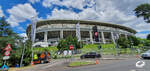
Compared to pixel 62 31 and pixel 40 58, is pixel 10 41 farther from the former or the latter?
pixel 62 31

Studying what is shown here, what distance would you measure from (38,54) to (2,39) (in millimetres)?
6007

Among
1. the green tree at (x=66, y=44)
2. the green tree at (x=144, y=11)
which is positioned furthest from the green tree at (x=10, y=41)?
the green tree at (x=144, y=11)

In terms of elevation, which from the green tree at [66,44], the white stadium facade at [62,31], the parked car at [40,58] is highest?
the white stadium facade at [62,31]

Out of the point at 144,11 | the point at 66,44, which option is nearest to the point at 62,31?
the point at 66,44

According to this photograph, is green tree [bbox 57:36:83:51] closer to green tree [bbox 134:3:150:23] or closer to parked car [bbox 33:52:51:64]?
parked car [bbox 33:52:51:64]

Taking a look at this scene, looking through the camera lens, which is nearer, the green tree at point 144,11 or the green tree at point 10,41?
the green tree at point 10,41

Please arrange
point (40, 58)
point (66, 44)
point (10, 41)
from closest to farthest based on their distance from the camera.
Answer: point (10, 41)
point (40, 58)
point (66, 44)

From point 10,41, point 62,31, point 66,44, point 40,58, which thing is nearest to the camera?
point 10,41

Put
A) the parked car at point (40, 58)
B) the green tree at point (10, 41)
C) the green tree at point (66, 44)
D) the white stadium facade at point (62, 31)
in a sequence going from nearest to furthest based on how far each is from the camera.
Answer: the green tree at point (10, 41), the parked car at point (40, 58), the green tree at point (66, 44), the white stadium facade at point (62, 31)

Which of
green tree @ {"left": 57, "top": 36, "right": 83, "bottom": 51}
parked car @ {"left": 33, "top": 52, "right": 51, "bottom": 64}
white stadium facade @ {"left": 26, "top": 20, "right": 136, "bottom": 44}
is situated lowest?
parked car @ {"left": 33, "top": 52, "right": 51, "bottom": 64}

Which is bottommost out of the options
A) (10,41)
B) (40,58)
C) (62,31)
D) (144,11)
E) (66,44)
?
(40,58)

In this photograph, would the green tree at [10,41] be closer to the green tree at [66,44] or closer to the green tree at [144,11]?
the green tree at [66,44]

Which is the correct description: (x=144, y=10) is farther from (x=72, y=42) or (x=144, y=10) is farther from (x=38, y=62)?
(x=38, y=62)

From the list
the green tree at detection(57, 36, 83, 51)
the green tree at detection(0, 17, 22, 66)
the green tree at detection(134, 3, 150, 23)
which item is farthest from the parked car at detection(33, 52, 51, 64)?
the green tree at detection(134, 3, 150, 23)
